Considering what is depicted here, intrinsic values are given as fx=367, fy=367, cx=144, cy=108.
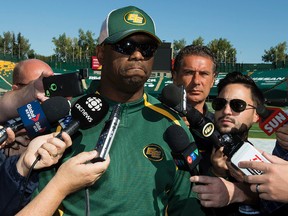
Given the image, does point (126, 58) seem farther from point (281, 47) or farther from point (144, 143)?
point (281, 47)

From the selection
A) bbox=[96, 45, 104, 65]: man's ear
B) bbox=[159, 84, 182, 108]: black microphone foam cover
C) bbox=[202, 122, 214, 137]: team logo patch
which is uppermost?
bbox=[96, 45, 104, 65]: man's ear

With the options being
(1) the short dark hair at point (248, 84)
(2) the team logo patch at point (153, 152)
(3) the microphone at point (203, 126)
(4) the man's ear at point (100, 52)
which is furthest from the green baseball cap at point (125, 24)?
(1) the short dark hair at point (248, 84)

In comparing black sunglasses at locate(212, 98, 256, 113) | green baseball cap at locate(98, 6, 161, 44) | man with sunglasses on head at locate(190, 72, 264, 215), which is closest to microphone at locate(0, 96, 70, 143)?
green baseball cap at locate(98, 6, 161, 44)

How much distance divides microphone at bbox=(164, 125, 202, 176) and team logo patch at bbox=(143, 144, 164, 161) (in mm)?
137

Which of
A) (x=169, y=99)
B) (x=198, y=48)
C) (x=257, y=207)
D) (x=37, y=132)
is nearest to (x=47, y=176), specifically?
(x=37, y=132)

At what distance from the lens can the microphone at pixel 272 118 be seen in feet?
9.55

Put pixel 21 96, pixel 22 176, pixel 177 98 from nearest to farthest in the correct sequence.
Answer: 1. pixel 22 176
2. pixel 177 98
3. pixel 21 96

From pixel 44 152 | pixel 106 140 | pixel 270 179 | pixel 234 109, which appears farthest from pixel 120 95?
pixel 234 109

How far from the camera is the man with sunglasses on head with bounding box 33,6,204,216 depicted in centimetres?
217

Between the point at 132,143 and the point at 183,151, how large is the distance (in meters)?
0.37

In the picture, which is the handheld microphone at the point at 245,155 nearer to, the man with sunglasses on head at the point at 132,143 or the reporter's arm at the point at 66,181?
the man with sunglasses on head at the point at 132,143

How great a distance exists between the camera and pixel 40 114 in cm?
208

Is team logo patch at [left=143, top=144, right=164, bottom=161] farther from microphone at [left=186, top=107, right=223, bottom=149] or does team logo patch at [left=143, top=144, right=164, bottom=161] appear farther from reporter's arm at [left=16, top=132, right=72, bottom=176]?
reporter's arm at [left=16, top=132, right=72, bottom=176]

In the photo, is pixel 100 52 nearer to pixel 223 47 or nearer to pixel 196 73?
pixel 196 73
